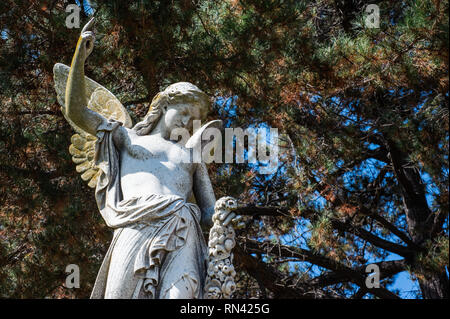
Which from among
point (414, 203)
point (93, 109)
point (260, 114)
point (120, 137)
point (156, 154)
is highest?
point (260, 114)

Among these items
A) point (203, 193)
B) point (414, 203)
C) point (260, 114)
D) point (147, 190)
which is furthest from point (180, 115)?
point (414, 203)

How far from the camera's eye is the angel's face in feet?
17.7

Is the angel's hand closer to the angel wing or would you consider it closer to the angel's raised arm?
the angel's raised arm

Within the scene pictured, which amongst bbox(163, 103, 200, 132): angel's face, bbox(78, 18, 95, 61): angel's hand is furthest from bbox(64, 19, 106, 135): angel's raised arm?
bbox(163, 103, 200, 132): angel's face

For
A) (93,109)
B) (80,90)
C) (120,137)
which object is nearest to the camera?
(80,90)

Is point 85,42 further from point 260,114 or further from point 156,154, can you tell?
point 260,114

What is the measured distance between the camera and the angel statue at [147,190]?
473 cm

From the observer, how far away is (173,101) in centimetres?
545

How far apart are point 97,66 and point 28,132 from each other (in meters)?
0.98

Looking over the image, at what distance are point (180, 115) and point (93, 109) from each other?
824mm

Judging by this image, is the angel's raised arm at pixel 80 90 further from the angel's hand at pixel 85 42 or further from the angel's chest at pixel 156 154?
the angel's chest at pixel 156 154

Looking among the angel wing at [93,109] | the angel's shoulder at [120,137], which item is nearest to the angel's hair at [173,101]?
the angel's shoulder at [120,137]
